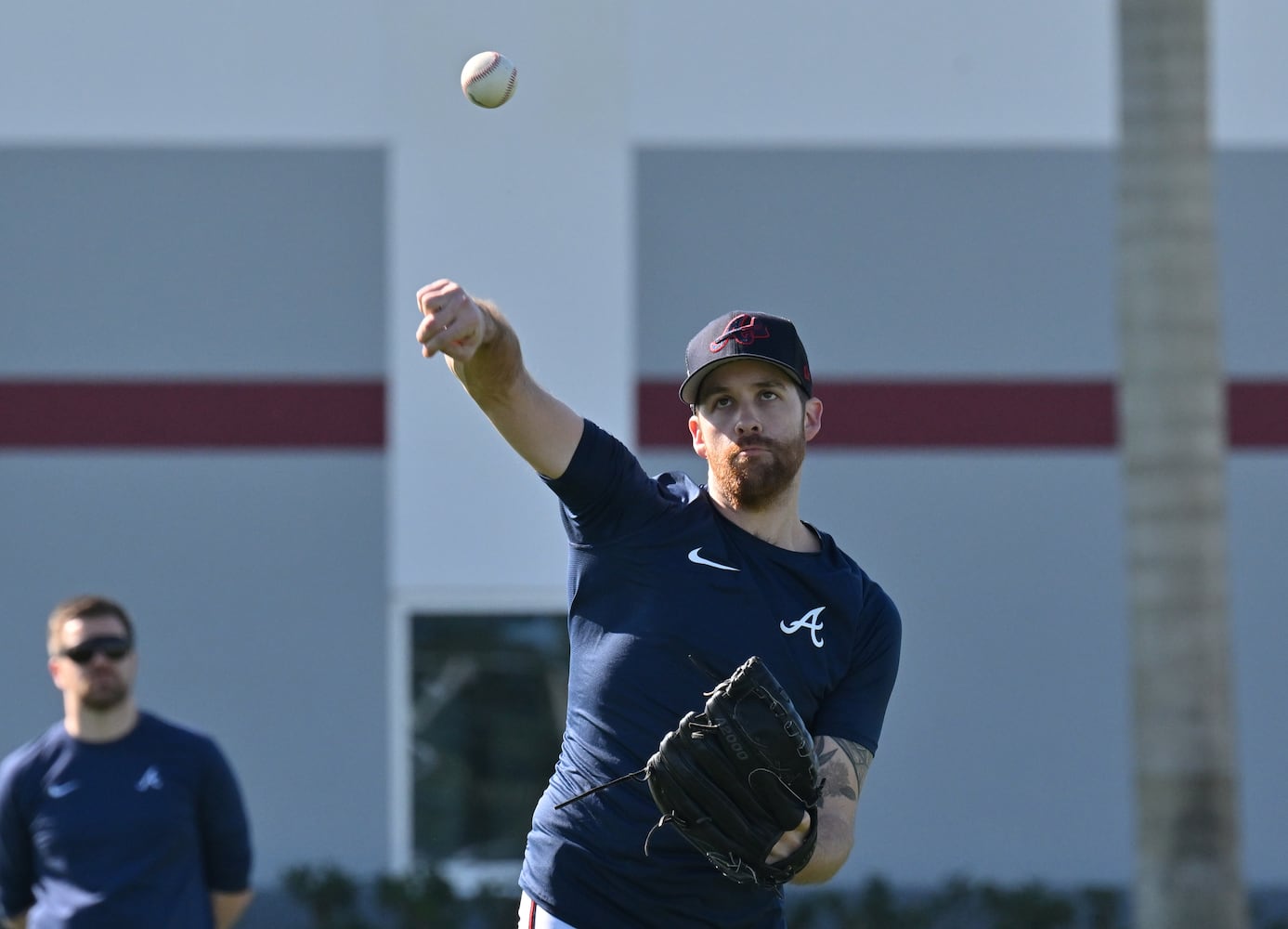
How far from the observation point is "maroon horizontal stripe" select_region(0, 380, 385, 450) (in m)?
9.94

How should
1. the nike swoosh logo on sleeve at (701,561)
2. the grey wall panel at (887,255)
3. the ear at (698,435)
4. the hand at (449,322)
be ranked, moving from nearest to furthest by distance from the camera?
the hand at (449,322) → the nike swoosh logo on sleeve at (701,561) → the ear at (698,435) → the grey wall panel at (887,255)

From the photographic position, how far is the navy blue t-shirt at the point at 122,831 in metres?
5.91

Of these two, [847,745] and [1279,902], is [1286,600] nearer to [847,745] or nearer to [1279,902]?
[1279,902]

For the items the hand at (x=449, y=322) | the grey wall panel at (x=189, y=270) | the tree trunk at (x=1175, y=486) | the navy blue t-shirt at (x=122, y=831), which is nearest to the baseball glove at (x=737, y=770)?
the hand at (x=449, y=322)

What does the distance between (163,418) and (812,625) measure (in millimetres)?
6746

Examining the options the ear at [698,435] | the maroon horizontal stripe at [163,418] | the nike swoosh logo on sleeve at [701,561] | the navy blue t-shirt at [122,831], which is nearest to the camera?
the nike swoosh logo on sleeve at [701,561]

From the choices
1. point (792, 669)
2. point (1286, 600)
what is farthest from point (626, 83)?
point (792, 669)

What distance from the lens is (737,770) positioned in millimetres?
3625

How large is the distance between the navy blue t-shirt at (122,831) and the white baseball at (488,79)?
257 cm

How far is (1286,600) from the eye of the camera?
33.1 ft

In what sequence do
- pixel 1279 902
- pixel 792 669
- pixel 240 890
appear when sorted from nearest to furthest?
pixel 792 669 < pixel 240 890 < pixel 1279 902

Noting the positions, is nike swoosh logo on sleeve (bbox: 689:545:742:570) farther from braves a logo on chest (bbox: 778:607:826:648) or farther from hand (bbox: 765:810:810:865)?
hand (bbox: 765:810:810:865)

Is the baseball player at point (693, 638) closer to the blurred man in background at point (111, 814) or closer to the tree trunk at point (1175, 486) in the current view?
the blurred man in background at point (111, 814)

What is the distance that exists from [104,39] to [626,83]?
2964 millimetres
